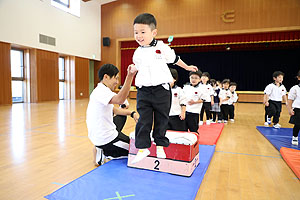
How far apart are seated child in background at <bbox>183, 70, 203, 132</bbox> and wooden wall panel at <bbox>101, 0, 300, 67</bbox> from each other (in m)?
8.36

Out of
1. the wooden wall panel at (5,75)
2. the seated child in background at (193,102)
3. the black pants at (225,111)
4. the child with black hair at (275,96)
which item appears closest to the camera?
the seated child in background at (193,102)

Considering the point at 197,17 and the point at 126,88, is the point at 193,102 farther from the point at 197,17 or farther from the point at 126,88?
the point at 197,17

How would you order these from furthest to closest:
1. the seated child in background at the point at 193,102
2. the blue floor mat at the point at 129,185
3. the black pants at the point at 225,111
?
the black pants at the point at 225,111 < the seated child in background at the point at 193,102 < the blue floor mat at the point at 129,185

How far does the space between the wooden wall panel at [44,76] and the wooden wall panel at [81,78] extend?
1.30 metres

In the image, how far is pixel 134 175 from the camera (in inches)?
78.9

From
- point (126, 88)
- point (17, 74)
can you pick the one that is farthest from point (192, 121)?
point (17, 74)

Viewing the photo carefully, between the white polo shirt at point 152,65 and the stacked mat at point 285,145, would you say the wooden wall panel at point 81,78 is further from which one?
the white polo shirt at point 152,65

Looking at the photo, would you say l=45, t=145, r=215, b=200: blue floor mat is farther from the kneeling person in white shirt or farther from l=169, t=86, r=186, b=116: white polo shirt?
l=169, t=86, r=186, b=116: white polo shirt

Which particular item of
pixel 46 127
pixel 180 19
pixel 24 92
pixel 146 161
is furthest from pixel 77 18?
pixel 146 161

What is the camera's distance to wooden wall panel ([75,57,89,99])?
11.9 meters

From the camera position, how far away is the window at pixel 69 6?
34.1 ft

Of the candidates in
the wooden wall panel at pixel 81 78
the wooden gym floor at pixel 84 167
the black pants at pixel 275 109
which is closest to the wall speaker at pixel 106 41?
the wooden wall panel at pixel 81 78

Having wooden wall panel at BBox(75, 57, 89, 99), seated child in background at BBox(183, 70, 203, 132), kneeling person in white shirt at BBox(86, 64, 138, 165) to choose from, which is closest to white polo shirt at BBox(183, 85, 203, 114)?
seated child in background at BBox(183, 70, 203, 132)

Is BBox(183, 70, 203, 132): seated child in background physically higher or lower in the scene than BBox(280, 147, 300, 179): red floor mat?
higher
